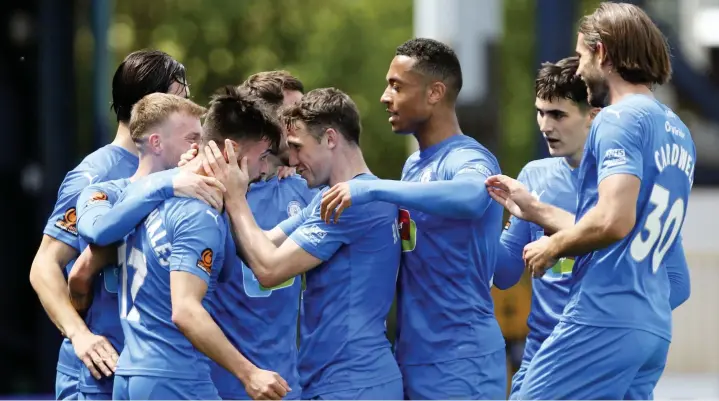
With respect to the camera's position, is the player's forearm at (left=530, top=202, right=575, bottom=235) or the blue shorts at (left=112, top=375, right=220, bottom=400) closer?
the blue shorts at (left=112, top=375, right=220, bottom=400)

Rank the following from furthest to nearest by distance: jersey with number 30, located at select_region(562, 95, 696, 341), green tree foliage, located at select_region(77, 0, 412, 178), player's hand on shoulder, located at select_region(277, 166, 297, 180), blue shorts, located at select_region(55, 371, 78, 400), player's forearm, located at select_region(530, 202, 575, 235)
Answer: green tree foliage, located at select_region(77, 0, 412, 178) < player's hand on shoulder, located at select_region(277, 166, 297, 180) < blue shorts, located at select_region(55, 371, 78, 400) < player's forearm, located at select_region(530, 202, 575, 235) < jersey with number 30, located at select_region(562, 95, 696, 341)

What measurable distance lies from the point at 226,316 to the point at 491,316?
124cm

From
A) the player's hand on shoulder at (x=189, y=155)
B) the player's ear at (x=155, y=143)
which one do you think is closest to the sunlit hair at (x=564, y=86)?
the player's hand on shoulder at (x=189, y=155)

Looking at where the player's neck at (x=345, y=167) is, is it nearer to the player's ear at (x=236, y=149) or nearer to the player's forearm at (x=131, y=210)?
the player's ear at (x=236, y=149)

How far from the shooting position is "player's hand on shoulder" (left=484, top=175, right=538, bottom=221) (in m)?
5.84

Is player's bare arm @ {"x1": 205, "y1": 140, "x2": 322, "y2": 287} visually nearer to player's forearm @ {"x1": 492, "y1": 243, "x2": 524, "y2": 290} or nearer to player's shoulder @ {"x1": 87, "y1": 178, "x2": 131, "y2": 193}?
player's shoulder @ {"x1": 87, "y1": 178, "x2": 131, "y2": 193}

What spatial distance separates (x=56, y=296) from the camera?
21.1 ft

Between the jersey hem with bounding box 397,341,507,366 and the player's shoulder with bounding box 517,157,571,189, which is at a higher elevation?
the player's shoulder with bounding box 517,157,571,189

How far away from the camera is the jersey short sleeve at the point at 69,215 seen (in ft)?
21.6

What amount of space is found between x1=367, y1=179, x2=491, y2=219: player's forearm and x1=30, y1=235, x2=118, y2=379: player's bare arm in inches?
56.6

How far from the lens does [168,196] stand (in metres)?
5.70

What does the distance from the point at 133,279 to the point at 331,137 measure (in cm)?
113

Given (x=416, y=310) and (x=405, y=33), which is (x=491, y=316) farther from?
(x=405, y=33)

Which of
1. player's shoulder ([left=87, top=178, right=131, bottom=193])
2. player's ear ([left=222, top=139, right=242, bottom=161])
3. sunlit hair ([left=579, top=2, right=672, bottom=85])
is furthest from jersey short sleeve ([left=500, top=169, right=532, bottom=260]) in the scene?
player's shoulder ([left=87, top=178, right=131, bottom=193])
